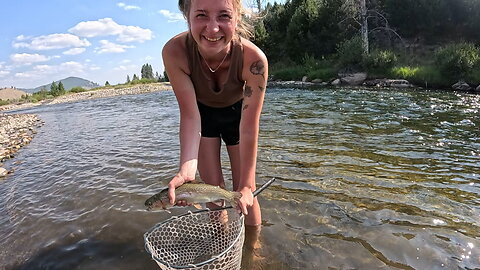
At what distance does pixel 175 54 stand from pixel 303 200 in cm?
287

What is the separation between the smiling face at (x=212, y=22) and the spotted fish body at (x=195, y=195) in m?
1.24

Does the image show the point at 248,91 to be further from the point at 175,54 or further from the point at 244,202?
the point at 244,202

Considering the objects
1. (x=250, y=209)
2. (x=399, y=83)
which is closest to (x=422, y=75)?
(x=399, y=83)

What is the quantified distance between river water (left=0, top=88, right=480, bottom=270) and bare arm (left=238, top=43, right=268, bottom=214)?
3.30ft

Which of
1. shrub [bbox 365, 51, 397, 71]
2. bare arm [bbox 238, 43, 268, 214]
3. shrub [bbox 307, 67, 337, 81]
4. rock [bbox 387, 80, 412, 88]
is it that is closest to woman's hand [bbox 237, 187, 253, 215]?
bare arm [bbox 238, 43, 268, 214]

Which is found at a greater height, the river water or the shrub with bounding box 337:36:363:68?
the shrub with bounding box 337:36:363:68

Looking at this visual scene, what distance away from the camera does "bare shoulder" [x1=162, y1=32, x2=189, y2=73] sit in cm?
329

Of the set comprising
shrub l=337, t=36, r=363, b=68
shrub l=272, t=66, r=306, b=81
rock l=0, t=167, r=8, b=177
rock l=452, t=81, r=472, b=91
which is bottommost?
rock l=0, t=167, r=8, b=177

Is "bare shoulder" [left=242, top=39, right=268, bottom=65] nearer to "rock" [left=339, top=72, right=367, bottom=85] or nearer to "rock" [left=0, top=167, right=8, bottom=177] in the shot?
"rock" [left=0, top=167, right=8, bottom=177]

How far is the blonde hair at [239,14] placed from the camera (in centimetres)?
306

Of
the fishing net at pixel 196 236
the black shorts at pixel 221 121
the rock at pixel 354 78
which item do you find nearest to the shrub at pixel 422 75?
the rock at pixel 354 78

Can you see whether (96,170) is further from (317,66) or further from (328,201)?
(317,66)

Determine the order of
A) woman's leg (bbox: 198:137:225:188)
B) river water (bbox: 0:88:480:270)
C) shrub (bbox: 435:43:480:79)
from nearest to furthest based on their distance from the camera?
river water (bbox: 0:88:480:270)
woman's leg (bbox: 198:137:225:188)
shrub (bbox: 435:43:480:79)

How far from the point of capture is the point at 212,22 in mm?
2869
